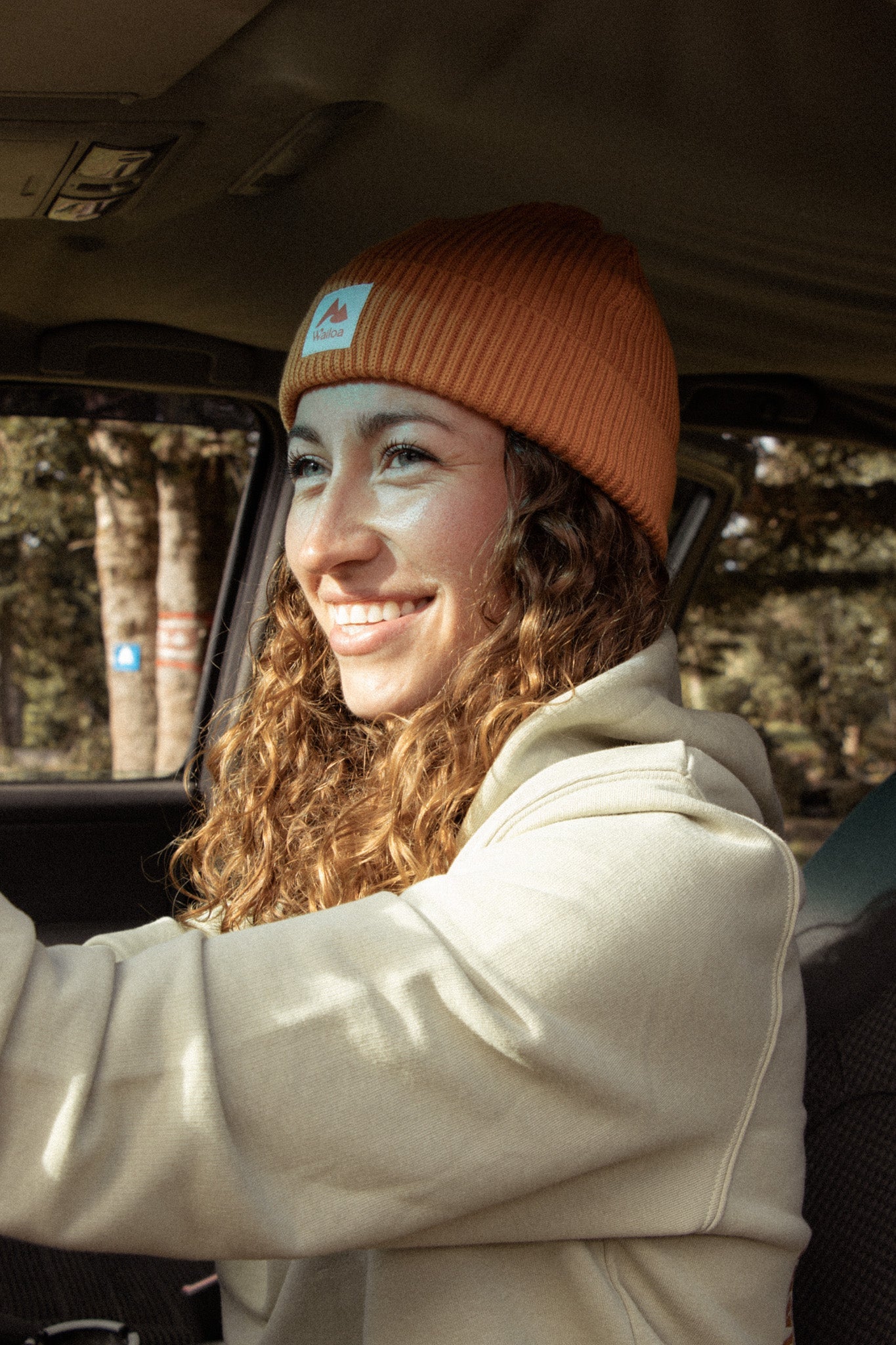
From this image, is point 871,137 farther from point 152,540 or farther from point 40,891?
point 152,540

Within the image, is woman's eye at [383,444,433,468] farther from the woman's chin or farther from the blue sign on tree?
the blue sign on tree

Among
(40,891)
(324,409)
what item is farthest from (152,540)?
(324,409)

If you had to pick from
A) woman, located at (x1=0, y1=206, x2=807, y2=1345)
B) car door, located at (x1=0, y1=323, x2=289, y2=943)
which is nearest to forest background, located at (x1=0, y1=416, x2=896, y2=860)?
car door, located at (x1=0, y1=323, x2=289, y2=943)

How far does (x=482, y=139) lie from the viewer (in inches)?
69.1

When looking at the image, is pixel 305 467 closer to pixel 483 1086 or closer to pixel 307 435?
pixel 307 435

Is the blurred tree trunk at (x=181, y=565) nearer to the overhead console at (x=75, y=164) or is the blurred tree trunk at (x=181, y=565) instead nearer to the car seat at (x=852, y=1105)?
the overhead console at (x=75, y=164)

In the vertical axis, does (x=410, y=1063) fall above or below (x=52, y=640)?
above

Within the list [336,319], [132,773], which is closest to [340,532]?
[336,319]

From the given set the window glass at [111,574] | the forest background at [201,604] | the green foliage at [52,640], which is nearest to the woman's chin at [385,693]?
the window glass at [111,574]

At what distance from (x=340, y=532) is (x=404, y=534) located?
0.31 ft

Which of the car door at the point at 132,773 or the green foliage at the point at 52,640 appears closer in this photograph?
the car door at the point at 132,773

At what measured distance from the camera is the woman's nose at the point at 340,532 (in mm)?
1740

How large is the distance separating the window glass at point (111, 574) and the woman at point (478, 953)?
1.51 m

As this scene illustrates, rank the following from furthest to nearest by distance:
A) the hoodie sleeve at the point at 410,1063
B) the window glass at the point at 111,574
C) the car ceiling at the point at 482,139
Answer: the window glass at the point at 111,574 < the car ceiling at the point at 482,139 < the hoodie sleeve at the point at 410,1063
